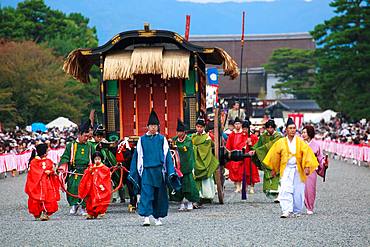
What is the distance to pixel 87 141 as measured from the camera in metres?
17.0

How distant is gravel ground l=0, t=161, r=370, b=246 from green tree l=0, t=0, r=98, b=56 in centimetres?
3640

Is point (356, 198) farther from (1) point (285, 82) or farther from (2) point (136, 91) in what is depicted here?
(1) point (285, 82)

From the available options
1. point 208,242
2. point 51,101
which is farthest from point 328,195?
point 51,101

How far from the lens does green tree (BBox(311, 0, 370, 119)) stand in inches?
1620

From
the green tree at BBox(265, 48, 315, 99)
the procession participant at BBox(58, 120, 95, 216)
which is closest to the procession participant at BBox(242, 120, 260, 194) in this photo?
the procession participant at BBox(58, 120, 95, 216)

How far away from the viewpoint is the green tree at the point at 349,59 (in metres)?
41.2

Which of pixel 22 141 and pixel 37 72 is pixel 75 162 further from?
pixel 37 72

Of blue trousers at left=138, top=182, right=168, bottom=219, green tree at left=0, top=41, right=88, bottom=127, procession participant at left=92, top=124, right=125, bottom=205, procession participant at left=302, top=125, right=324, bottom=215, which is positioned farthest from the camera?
green tree at left=0, top=41, right=88, bottom=127

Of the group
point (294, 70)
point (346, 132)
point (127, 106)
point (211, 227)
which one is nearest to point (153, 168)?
point (211, 227)

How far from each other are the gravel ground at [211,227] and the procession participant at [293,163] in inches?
15.2

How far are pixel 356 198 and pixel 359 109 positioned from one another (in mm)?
22990

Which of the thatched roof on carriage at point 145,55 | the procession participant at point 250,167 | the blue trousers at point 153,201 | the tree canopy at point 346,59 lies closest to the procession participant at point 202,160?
the thatched roof on carriage at point 145,55

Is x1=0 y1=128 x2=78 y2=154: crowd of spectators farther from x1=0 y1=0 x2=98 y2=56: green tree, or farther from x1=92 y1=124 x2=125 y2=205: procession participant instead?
x1=0 y1=0 x2=98 y2=56: green tree

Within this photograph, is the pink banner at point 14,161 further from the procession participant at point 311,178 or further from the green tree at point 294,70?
the green tree at point 294,70
